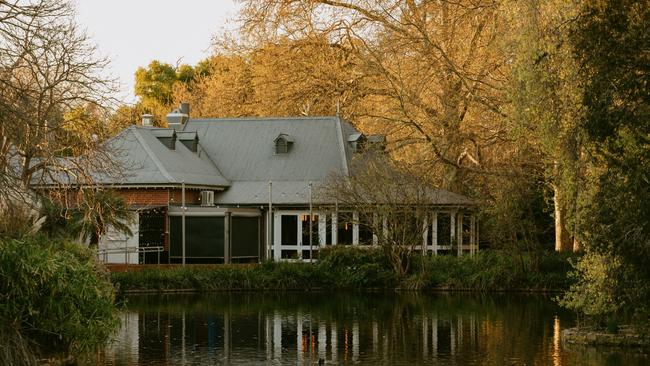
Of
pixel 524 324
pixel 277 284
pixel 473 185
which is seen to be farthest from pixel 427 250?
pixel 524 324

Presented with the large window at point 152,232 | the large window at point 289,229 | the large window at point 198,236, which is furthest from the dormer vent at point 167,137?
the large window at point 289,229

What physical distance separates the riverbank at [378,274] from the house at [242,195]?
135cm

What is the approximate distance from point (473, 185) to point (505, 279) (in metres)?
5.26

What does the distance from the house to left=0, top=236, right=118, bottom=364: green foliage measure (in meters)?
18.1


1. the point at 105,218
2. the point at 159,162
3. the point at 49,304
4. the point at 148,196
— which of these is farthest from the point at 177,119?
the point at 49,304

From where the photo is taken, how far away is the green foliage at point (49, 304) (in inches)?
703

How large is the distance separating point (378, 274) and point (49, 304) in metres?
20.5

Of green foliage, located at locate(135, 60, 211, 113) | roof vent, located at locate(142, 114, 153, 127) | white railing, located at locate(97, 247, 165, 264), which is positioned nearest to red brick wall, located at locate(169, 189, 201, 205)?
white railing, located at locate(97, 247, 165, 264)

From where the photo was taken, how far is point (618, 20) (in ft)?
59.9

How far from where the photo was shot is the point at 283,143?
44.8m

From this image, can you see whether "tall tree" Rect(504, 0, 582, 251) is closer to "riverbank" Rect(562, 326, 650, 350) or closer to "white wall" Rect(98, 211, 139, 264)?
"riverbank" Rect(562, 326, 650, 350)

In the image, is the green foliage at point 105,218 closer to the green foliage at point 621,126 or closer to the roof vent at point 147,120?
the roof vent at point 147,120

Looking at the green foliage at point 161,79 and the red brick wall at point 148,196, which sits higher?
the green foliage at point 161,79

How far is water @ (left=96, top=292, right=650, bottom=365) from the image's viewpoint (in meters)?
21.6
